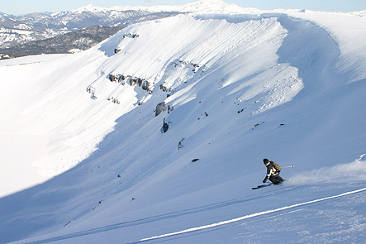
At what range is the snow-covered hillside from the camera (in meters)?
7.73

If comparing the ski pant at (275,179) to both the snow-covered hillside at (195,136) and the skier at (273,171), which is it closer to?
the skier at (273,171)

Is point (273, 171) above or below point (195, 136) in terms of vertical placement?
above

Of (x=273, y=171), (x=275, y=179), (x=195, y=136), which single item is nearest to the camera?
(x=273, y=171)

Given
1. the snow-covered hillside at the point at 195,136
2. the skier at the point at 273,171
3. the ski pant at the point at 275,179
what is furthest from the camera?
the ski pant at the point at 275,179

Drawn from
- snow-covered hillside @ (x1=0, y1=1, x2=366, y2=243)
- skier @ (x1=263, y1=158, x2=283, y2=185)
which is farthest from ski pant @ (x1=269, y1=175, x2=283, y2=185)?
snow-covered hillside @ (x1=0, y1=1, x2=366, y2=243)

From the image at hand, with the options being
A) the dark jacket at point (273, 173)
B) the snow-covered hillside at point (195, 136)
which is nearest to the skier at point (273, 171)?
the dark jacket at point (273, 173)

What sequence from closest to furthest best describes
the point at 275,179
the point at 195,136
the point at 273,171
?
1. the point at 273,171
2. the point at 275,179
3. the point at 195,136

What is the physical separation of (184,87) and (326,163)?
112ft

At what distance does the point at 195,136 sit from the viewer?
87.9 ft

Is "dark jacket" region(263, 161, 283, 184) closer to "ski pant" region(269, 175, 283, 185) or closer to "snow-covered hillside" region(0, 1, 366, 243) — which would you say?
"ski pant" region(269, 175, 283, 185)

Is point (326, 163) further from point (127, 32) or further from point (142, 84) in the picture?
point (127, 32)

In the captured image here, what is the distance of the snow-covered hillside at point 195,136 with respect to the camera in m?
7.73

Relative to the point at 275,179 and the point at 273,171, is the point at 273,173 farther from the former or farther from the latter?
the point at 275,179

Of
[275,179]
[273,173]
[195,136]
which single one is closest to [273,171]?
[273,173]
